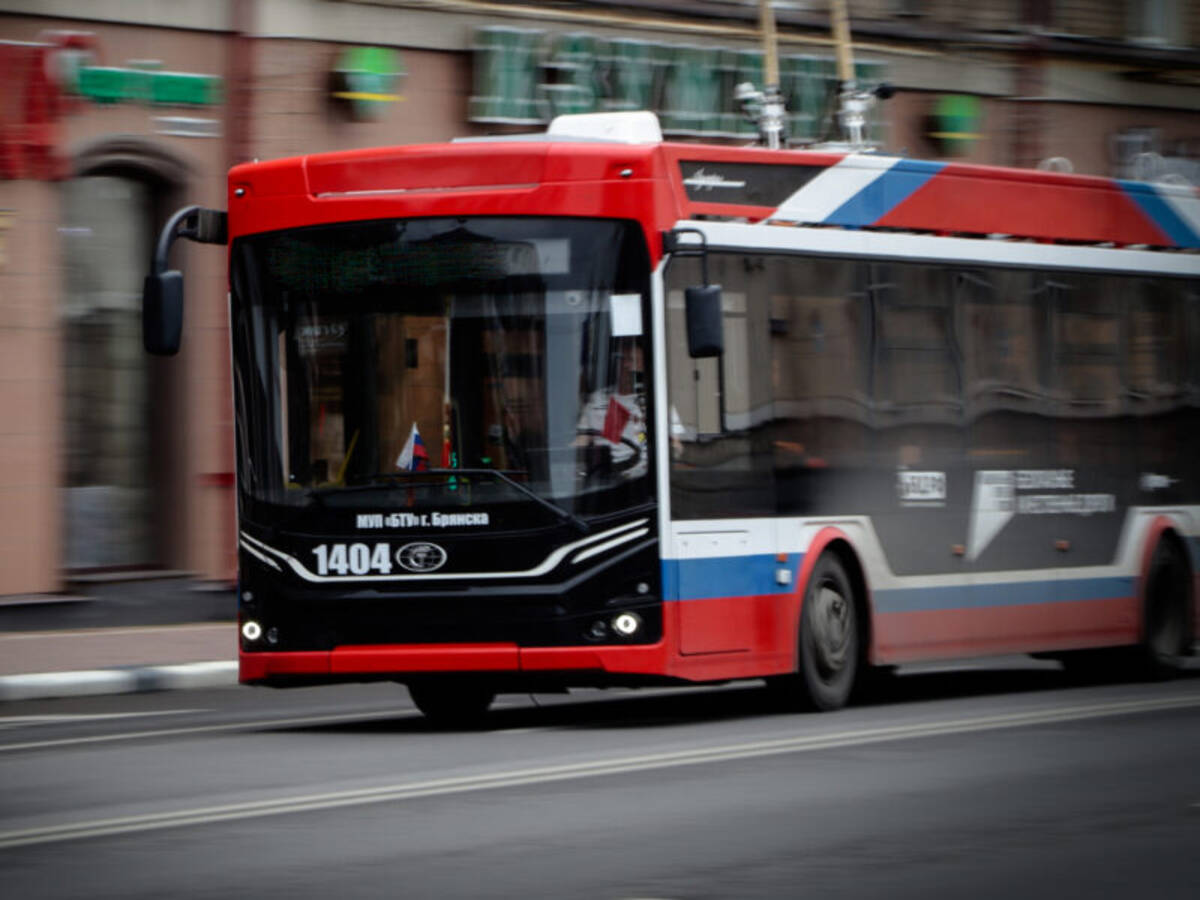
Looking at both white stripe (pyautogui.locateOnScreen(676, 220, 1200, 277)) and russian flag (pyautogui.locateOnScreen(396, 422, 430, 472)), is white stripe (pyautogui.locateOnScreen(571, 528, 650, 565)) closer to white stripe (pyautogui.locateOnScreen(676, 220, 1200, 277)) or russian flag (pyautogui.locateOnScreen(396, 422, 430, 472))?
russian flag (pyautogui.locateOnScreen(396, 422, 430, 472))

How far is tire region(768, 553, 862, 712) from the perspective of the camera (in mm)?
12867

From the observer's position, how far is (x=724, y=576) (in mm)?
12305

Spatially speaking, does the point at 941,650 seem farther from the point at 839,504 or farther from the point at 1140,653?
the point at 1140,653

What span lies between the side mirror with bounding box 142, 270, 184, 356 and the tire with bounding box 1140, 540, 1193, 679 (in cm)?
674

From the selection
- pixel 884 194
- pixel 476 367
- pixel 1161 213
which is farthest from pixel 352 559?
pixel 1161 213

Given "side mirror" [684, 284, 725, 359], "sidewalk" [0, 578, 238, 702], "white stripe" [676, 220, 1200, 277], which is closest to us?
"side mirror" [684, 284, 725, 359]

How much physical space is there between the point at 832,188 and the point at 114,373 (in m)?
9.06

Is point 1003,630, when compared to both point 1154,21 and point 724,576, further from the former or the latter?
point 1154,21

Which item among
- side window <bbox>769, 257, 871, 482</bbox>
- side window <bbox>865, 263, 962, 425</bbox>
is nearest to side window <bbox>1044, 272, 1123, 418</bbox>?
side window <bbox>865, 263, 962, 425</bbox>

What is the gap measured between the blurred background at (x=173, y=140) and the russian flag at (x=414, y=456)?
7245 millimetres

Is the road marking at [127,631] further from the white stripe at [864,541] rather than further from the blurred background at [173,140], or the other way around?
the white stripe at [864,541]

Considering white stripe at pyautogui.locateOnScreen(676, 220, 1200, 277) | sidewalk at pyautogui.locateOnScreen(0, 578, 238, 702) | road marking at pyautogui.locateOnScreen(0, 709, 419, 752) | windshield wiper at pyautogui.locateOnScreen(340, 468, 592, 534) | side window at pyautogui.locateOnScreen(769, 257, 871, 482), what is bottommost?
road marking at pyautogui.locateOnScreen(0, 709, 419, 752)

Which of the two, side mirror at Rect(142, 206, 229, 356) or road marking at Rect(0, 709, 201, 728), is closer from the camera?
side mirror at Rect(142, 206, 229, 356)

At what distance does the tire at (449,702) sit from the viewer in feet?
42.7
